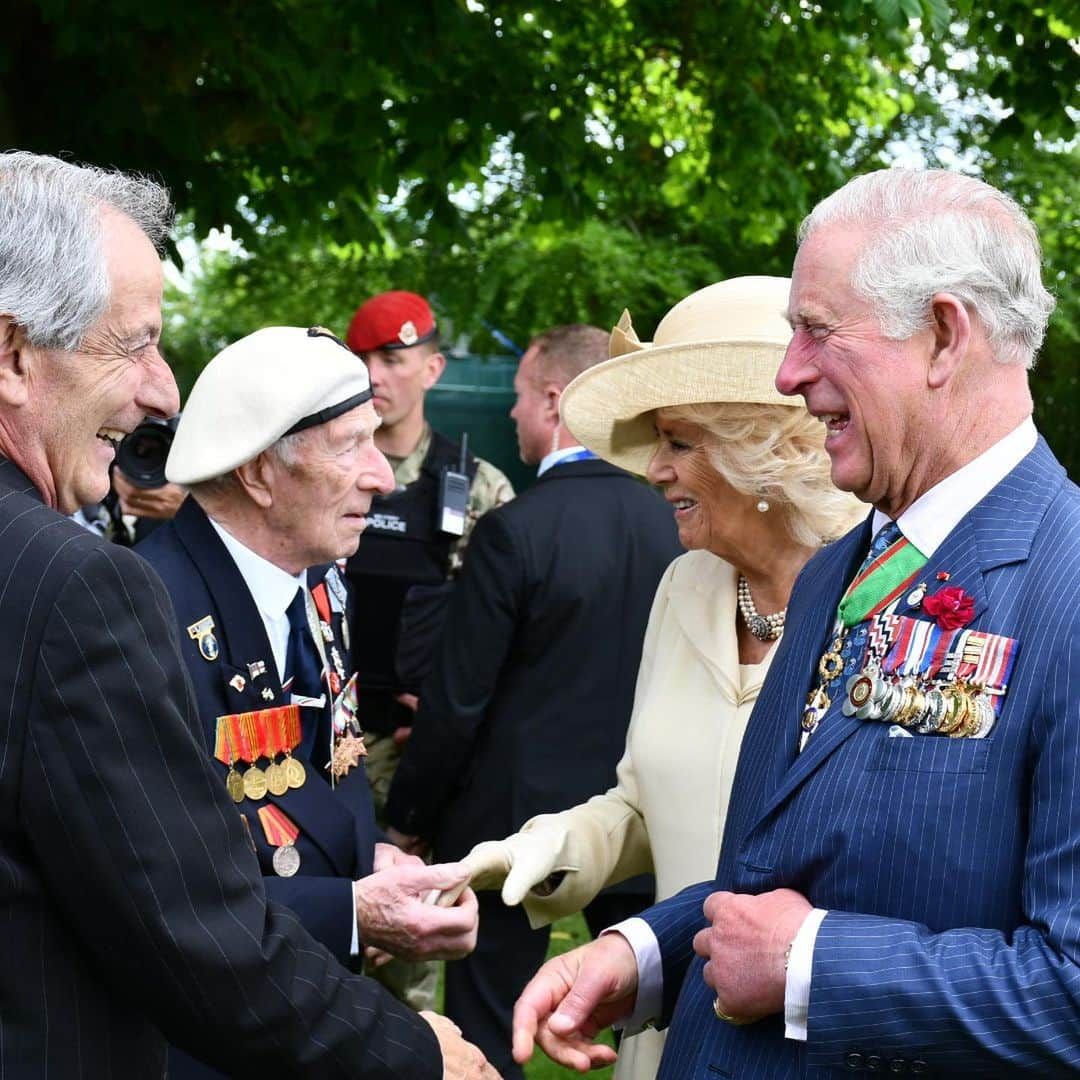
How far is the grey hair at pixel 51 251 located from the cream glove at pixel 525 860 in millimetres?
1265

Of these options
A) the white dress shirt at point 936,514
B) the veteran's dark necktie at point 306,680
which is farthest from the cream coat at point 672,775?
the white dress shirt at point 936,514

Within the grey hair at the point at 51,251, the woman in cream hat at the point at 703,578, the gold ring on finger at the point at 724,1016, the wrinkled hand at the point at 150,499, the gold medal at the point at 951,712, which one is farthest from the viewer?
the wrinkled hand at the point at 150,499

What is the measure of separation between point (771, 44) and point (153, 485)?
574cm

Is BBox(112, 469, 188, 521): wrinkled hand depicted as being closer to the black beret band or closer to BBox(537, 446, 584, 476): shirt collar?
BBox(537, 446, 584, 476): shirt collar

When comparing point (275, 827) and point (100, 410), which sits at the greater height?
point (100, 410)

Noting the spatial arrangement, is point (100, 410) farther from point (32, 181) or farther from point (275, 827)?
point (275, 827)

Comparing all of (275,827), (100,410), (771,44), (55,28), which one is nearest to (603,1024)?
(275,827)

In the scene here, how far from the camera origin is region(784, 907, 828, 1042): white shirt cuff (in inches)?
76.8

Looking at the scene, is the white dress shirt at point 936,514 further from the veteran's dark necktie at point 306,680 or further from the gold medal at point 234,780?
the veteran's dark necktie at point 306,680

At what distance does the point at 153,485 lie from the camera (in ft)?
15.7

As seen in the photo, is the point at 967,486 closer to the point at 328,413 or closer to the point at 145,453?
the point at 328,413

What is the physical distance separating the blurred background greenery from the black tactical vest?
1.75 m

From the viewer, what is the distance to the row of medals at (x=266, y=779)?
2896 mm

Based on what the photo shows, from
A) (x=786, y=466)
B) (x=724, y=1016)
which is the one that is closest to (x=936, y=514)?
(x=724, y=1016)
